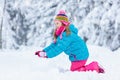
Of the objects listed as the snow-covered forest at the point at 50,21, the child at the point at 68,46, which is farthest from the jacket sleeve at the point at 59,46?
the snow-covered forest at the point at 50,21

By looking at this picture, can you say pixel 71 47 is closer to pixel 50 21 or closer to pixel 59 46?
pixel 59 46

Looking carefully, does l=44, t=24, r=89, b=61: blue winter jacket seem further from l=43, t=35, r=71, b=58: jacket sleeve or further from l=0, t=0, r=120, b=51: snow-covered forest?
l=0, t=0, r=120, b=51: snow-covered forest

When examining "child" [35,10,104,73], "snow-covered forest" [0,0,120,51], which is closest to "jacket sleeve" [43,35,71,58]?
"child" [35,10,104,73]

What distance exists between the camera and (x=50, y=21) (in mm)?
18891

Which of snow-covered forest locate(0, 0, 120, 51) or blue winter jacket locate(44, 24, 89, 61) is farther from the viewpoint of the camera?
snow-covered forest locate(0, 0, 120, 51)

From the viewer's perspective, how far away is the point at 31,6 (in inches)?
756

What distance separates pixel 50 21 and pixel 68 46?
1085 centimetres

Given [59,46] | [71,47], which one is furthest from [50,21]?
[59,46]

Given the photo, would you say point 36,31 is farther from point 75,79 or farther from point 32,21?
point 75,79

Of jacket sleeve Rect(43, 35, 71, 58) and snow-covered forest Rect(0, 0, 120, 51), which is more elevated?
jacket sleeve Rect(43, 35, 71, 58)

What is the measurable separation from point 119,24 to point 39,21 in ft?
15.0

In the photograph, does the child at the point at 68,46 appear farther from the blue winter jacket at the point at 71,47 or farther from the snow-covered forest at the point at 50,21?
the snow-covered forest at the point at 50,21

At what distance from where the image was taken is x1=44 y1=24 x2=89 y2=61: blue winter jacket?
7.80 m

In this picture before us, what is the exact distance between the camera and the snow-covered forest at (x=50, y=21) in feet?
53.2
